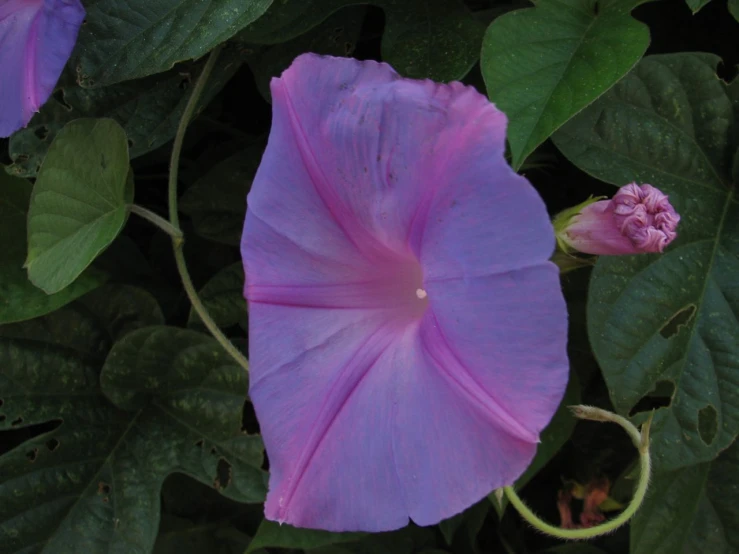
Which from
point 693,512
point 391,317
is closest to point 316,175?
point 391,317

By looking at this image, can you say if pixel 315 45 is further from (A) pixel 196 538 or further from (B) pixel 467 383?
(A) pixel 196 538

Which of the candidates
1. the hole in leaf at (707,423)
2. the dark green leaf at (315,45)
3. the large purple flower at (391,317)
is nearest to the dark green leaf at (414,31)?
the dark green leaf at (315,45)

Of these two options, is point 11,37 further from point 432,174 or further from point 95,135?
point 432,174

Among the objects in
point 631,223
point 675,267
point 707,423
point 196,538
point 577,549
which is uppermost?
point 631,223

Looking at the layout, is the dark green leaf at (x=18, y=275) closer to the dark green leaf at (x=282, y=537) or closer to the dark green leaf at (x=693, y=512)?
the dark green leaf at (x=282, y=537)

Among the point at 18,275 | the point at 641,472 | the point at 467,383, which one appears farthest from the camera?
the point at 18,275
